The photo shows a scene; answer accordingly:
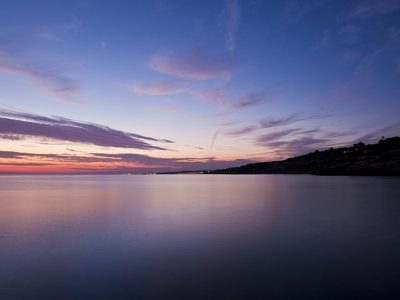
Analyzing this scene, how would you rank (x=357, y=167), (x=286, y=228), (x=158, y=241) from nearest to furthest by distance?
(x=158, y=241) → (x=286, y=228) → (x=357, y=167)

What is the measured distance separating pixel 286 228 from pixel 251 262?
10519 mm

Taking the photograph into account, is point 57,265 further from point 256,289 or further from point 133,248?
point 256,289

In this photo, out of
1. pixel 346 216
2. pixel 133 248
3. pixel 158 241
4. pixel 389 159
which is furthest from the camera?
pixel 389 159

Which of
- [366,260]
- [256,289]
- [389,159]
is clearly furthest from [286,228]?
[389,159]

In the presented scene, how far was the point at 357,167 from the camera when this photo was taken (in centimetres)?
15975

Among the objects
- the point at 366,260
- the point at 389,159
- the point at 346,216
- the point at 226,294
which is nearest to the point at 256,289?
the point at 226,294

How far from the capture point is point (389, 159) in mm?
144625

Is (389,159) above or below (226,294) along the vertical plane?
above

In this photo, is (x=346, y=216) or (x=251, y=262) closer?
(x=251, y=262)

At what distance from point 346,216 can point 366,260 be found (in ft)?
55.9

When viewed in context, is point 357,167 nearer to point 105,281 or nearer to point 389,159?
point 389,159

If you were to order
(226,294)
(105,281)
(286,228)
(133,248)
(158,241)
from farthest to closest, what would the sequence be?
(286,228), (158,241), (133,248), (105,281), (226,294)

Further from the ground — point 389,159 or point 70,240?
point 389,159

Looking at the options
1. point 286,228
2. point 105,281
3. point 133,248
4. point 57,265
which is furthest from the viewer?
point 286,228
